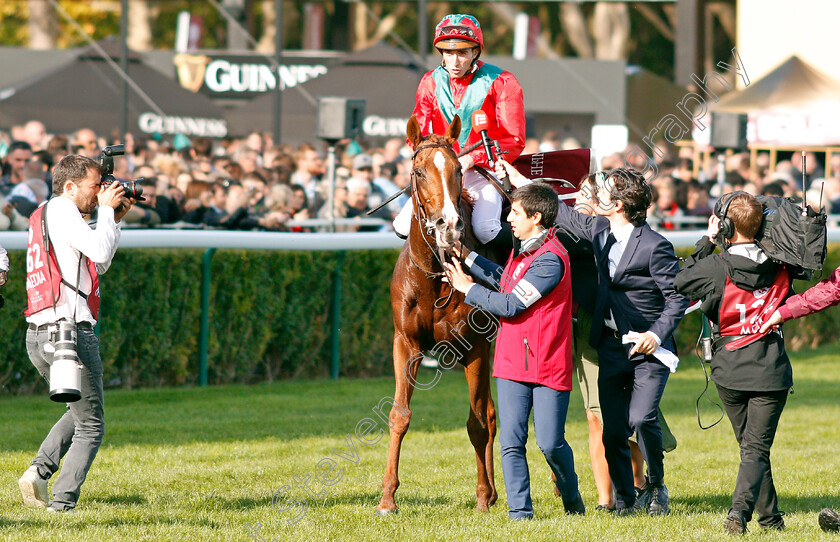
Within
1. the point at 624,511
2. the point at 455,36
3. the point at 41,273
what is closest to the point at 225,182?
the point at 455,36

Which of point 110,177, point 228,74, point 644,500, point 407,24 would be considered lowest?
point 644,500

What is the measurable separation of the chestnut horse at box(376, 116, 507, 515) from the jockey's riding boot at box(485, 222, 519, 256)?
3.8 inches

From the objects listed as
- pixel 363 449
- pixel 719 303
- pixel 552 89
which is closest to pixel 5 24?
pixel 552 89

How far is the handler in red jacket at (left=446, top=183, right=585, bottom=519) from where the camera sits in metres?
5.59

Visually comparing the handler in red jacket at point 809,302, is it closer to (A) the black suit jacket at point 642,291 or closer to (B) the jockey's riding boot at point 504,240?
(A) the black suit jacket at point 642,291

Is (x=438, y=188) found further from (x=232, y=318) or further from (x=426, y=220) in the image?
(x=232, y=318)

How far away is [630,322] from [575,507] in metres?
0.91

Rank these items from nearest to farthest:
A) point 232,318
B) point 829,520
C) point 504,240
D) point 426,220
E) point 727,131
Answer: point 829,520, point 426,220, point 504,240, point 232,318, point 727,131

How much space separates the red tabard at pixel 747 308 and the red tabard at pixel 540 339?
696 mm

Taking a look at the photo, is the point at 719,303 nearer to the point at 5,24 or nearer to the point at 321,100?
the point at 321,100

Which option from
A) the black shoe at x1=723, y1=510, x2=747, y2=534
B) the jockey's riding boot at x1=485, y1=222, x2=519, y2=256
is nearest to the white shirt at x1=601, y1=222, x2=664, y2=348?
the jockey's riding boot at x1=485, y1=222, x2=519, y2=256

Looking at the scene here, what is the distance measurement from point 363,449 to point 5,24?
3502 centimetres

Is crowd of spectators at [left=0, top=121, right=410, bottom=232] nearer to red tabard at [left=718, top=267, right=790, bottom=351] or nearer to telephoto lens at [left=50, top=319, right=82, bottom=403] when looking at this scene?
telephoto lens at [left=50, top=319, right=82, bottom=403]

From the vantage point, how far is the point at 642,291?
19.7 feet
